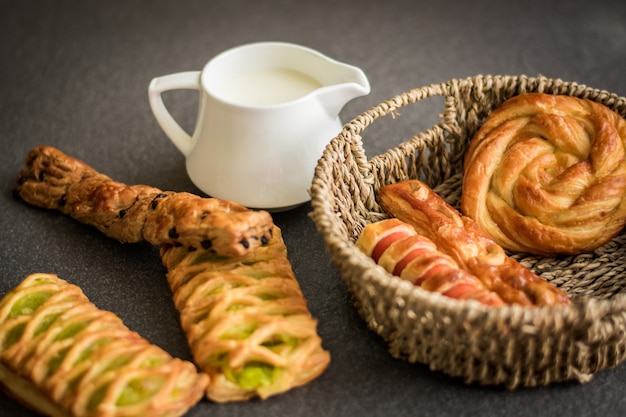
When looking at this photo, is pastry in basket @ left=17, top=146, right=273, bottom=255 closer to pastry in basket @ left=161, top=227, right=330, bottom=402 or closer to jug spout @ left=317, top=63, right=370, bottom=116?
pastry in basket @ left=161, top=227, right=330, bottom=402

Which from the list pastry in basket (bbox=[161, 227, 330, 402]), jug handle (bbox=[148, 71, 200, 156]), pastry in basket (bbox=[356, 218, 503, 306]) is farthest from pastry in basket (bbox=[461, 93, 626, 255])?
jug handle (bbox=[148, 71, 200, 156])

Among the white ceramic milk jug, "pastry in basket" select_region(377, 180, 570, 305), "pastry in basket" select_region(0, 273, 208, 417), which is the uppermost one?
the white ceramic milk jug

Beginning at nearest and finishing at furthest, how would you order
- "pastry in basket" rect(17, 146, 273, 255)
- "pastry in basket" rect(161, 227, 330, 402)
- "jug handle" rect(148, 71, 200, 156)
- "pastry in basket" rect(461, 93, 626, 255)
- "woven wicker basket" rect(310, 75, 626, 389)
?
"woven wicker basket" rect(310, 75, 626, 389) < "pastry in basket" rect(161, 227, 330, 402) < "pastry in basket" rect(17, 146, 273, 255) < "pastry in basket" rect(461, 93, 626, 255) < "jug handle" rect(148, 71, 200, 156)

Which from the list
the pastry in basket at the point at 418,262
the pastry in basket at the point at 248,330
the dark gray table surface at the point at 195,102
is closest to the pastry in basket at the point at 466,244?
the pastry in basket at the point at 418,262

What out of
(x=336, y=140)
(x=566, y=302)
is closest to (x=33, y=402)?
(x=336, y=140)

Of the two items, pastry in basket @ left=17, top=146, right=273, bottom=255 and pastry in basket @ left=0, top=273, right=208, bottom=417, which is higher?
pastry in basket @ left=17, top=146, right=273, bottom=255

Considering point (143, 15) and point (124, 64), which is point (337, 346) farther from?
point (143, 15)
